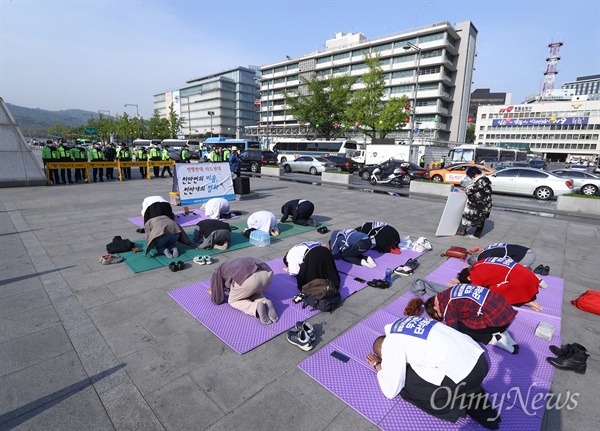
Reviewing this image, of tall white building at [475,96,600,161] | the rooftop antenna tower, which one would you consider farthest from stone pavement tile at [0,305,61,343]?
the rooftop antenna tower

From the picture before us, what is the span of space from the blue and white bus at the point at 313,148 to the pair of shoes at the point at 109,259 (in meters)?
25.0

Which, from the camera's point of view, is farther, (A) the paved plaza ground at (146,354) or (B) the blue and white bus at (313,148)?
(B) the blue and white bus at (313,148)

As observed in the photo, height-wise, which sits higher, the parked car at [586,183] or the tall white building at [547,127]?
the tall white building at [547,127]

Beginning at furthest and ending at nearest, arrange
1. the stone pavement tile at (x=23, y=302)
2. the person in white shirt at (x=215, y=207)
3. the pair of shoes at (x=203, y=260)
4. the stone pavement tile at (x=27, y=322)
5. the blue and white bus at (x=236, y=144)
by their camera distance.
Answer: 1. the blue and white bus at (x=236, y=144)
2. the person in white shirt at (x=215, y=207)
3. the pair of shoes at (x=203, y=260)
4. the stone pavement tile at (x=23, y=302)
5. the stone pavement tile at (x=27, y=322)

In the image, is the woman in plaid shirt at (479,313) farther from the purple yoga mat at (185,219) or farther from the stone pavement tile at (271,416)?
the purple yoga mat at (185,219)

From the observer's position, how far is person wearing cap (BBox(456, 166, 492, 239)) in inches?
325

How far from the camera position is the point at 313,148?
30453mm

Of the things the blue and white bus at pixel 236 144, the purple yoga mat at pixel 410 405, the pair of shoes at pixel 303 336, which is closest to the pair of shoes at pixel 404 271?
the purple yoga mat at pixel 410 405

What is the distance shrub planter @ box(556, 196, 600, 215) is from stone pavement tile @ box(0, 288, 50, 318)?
55.0 feet

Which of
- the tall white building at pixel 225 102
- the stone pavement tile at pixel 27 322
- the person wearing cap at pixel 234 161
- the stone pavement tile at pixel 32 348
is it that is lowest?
the stone pavement tile at pixel 32 348

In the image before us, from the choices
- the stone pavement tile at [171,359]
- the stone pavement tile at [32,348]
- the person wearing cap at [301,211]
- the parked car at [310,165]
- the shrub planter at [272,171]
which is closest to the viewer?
the stone pavement tile at [171,359]

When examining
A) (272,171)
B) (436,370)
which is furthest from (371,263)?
(272,171)

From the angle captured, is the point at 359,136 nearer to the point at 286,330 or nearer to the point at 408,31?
the point at 408,31

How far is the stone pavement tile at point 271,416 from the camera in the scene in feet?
8.39
